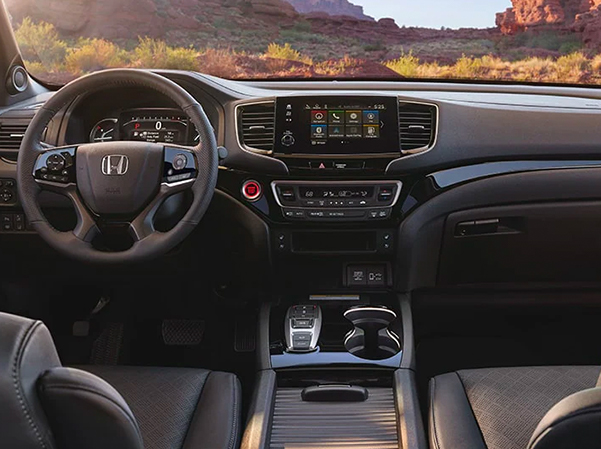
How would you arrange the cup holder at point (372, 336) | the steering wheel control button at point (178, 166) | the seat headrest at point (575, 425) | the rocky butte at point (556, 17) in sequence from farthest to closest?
the rocky butte at point (556, 17) → the cup holder at point (372, 336) → the steering wheel control button at point (178, 166) → the seat headrest at point (575, 425)

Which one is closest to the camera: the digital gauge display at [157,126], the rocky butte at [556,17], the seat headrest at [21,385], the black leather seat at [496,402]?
the seat headrest at [21,385]

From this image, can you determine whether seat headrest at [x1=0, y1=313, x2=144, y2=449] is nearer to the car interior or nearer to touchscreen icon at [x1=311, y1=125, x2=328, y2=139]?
the car interior

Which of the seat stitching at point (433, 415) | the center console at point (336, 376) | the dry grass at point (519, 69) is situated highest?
the dry grass at point (519, 69)

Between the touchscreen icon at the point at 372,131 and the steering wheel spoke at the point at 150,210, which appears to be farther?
the touchscreen icon at the point at 372,131

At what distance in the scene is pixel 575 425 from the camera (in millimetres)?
986

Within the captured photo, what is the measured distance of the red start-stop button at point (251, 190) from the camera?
240cm

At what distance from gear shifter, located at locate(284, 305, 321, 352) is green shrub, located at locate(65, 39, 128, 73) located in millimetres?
1156

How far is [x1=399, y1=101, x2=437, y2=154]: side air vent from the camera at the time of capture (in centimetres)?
235

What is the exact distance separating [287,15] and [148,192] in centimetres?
135

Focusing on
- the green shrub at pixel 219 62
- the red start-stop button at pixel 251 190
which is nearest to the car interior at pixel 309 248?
the red start-stop button at pixel 251 190

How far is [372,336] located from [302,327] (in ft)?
0.79

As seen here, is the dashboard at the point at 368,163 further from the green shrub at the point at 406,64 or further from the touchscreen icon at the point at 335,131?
the green shrub at the point at 406,64

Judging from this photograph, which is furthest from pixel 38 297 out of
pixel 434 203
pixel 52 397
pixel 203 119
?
pixel 52 397

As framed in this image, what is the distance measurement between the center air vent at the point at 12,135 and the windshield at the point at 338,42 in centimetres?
33
